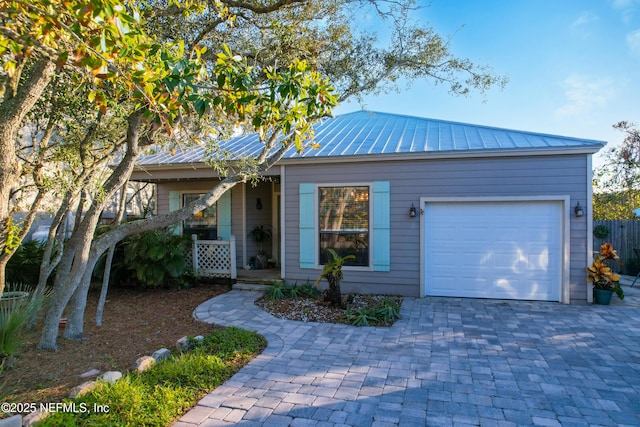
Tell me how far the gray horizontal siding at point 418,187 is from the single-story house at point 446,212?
0.02m

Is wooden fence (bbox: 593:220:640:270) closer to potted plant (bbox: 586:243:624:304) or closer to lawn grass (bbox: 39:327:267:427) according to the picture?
potted plant (bbox: 586:243:624:304)

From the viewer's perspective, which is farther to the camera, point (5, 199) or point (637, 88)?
point (637, 88)

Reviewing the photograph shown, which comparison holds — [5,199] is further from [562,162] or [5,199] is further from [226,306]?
[562,162]

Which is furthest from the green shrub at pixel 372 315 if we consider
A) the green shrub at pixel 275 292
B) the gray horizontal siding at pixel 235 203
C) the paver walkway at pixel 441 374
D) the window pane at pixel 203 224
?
the window pane at pixel 203 224

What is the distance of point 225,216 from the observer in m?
9.30

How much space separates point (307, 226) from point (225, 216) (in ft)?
9.62

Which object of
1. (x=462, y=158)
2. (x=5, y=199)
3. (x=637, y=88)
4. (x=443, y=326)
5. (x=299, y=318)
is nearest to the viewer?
(x=5, y=199)

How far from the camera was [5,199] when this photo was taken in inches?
120

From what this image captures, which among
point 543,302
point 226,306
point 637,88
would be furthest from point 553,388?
point 637,88

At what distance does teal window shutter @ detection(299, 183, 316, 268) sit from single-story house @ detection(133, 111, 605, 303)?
0.02m

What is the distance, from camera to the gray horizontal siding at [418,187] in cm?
621

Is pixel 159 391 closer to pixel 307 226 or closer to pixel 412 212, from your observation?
pixel 307 226

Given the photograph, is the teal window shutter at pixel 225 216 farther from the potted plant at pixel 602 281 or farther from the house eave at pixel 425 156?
the potted plant at pixel 602 281

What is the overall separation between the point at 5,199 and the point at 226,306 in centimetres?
382
